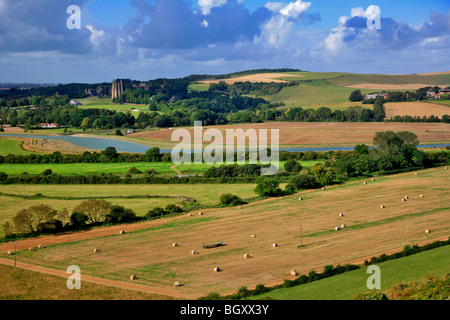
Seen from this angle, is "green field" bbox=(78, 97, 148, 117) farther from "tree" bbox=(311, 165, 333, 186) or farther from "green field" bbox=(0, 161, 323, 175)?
"tree" bbox=(311, 165, 333, 186)

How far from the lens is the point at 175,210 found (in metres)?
40.1

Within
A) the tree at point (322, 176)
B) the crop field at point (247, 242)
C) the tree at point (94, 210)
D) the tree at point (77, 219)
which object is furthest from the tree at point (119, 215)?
the tree at point (322, 176)

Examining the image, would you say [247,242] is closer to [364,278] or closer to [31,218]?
[364,278]

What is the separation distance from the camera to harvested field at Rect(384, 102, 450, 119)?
10975 cm

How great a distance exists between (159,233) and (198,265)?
7.48 meters

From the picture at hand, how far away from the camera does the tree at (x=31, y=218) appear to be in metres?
34.8

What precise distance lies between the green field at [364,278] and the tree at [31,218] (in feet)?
66.2

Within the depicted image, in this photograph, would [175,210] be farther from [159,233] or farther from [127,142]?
[127,142]

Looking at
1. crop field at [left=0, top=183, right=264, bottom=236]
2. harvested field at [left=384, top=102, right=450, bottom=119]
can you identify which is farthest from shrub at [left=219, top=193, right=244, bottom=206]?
harvested field at [left=384, top=102, right=450, bottom=119]

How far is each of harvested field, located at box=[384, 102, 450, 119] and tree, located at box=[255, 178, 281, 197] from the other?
75.0m

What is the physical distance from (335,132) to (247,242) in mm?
68919

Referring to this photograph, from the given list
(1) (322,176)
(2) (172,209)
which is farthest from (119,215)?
(1) (322,176)

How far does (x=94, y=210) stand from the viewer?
122 feet
